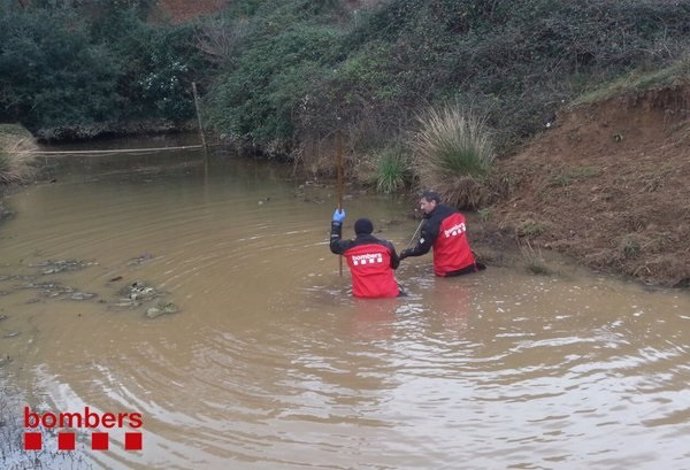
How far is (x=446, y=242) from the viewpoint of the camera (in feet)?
32.8

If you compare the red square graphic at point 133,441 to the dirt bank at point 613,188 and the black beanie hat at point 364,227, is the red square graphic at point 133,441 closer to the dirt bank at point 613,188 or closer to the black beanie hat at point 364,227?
the black beanie hat at point 364,227

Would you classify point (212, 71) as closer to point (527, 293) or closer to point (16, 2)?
point (16, 2)

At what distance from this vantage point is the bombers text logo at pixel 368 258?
9.02 m

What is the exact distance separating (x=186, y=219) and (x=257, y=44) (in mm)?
11559

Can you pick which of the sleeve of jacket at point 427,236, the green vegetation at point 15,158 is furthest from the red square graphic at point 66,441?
the green vegetation at point 15,158

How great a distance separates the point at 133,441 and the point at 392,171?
1024 cm

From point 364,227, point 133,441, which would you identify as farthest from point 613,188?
point 133,441

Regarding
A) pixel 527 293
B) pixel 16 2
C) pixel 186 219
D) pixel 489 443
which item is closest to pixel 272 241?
pixel 186 219

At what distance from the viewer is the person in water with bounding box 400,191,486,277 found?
9.88 m

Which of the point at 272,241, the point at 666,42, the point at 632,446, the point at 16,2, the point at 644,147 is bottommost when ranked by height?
the point at 632,446

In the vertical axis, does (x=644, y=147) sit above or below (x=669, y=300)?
above

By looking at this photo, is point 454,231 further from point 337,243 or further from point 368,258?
point 337,243

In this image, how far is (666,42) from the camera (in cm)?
1519

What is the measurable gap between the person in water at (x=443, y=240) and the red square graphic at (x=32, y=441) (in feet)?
16.3
